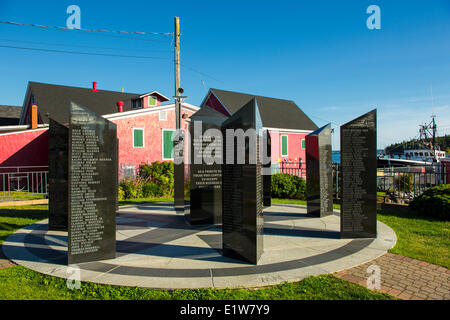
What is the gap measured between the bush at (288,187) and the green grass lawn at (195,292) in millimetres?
9388

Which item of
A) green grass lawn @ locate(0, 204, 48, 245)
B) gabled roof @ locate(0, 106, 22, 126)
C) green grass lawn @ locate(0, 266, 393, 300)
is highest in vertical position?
gabled roof @ locate(0, 106, 22, 126)

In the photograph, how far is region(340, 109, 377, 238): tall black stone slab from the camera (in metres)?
6.11

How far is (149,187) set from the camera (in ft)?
47.1

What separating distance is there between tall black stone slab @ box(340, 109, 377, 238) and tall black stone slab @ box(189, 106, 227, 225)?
3.08m

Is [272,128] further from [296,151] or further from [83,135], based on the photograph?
[83,135]

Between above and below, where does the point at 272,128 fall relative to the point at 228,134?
above

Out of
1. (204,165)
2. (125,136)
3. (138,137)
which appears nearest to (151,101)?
(138,137)

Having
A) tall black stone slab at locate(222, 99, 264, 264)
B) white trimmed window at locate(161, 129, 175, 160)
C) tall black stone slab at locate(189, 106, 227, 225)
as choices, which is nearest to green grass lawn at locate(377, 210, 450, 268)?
tall black stone slab at locate(222, 99, 264, 264)

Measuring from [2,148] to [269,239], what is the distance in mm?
19129

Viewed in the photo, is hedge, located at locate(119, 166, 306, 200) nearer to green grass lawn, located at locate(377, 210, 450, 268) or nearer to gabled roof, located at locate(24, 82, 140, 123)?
green grass lawn, located at locate(377, 210, 450, 268)

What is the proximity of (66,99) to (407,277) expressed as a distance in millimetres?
27242

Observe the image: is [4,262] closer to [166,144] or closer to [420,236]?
[420,236]

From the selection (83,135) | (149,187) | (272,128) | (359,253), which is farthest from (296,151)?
(83,135)

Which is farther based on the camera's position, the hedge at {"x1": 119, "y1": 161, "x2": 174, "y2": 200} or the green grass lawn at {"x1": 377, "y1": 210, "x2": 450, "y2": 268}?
the hedge at {"x1": 119, "y1": 161, "x2": 174, "y2": 200}
